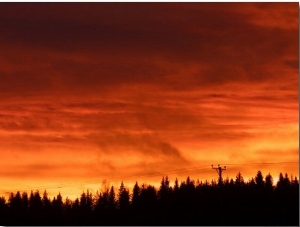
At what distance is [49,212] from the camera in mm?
105250

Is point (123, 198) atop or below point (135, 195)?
below

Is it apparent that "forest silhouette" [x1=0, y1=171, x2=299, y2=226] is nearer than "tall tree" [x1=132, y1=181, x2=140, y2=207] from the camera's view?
Yes

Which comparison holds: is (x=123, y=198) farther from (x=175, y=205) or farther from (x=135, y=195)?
(x=175, y=205)

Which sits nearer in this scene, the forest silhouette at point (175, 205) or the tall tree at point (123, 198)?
the forest silhouette at point (175, 205)

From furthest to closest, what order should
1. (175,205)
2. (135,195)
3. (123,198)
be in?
(135,195), (123,198), (175,205)

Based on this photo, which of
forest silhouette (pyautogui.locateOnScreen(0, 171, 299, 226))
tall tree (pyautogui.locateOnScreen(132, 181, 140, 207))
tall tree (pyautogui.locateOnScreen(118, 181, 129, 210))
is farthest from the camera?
tall tree (pyautogui.locateOnScreen(132, 181, 140, 207))

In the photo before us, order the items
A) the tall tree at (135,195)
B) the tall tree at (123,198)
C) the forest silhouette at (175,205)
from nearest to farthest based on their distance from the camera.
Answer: the forest silhouette at (175,205) → the tall tree at (123,198) → the tall tree at (135,195)

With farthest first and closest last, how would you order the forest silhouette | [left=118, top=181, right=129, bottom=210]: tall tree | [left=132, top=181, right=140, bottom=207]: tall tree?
[left=132, top=181, right=140, bottom=207]: tall tree → [left=118, top=181, right=129, bottom=210]: tall tree → the forest silhouette

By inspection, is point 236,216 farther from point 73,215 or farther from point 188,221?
point 73,215

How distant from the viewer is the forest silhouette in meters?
89.2

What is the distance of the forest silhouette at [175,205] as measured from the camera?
8925cm

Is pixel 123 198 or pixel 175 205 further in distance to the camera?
pixel 123 198

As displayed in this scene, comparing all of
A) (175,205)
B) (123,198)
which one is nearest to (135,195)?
(123,198)

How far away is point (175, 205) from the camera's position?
104m
